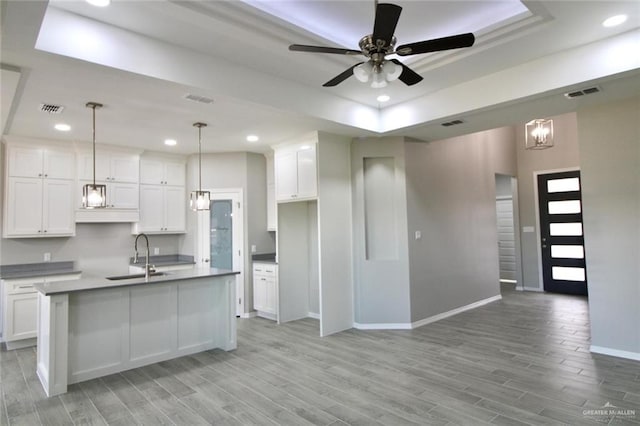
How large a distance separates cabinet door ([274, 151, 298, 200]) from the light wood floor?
208 cm

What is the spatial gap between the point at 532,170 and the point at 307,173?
5.46 m

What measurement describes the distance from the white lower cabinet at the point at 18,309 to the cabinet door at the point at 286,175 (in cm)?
343

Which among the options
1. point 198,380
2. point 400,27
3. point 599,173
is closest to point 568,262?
point 599,173

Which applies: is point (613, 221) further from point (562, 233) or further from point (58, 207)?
point (58, 207)

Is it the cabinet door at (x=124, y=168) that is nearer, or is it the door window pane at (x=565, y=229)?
the cabinet door at (x=124, y=168)

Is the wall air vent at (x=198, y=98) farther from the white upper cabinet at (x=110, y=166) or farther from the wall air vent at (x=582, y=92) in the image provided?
the wall air vent at (x=582, y=92)

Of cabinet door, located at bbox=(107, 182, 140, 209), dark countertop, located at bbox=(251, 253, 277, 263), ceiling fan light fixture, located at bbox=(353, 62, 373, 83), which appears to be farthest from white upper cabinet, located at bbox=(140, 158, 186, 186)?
ceiling fan light fixture, located at bbox=(353, 62, 373, 83)

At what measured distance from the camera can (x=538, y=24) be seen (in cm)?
310

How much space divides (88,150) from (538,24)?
5.81m

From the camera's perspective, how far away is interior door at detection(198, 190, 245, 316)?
6.32 meters

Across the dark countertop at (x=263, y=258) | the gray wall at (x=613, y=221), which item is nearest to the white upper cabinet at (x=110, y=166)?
the dark countertop at (x=263, y=258)

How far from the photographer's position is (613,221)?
4102mm

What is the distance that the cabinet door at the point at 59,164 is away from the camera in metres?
5.25

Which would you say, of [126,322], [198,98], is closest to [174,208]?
[126,322]
